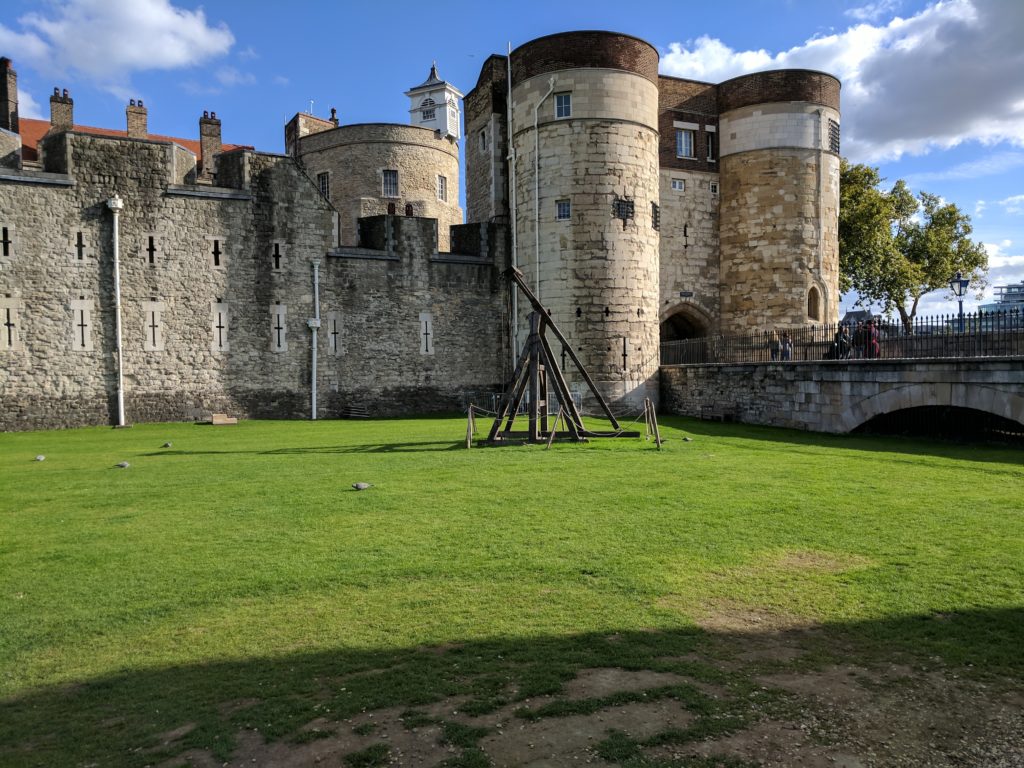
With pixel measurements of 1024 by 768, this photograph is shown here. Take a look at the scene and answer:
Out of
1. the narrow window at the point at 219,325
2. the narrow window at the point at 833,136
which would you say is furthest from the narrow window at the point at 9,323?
the narrow window at the point at 833,136

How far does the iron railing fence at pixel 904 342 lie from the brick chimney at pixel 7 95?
92.4 feet

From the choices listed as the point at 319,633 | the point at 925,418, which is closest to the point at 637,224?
the point at 925,418

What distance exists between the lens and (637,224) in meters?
24.4

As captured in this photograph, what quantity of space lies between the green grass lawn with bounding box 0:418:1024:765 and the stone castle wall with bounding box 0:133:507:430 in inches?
391

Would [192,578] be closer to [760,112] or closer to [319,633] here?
[319,633]

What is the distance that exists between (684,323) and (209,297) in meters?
18.1

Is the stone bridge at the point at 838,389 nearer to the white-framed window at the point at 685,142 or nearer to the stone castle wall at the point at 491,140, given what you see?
the stone castle wall at the point at 491,140

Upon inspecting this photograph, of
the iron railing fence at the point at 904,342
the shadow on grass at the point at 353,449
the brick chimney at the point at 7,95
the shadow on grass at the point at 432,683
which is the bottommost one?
the shadow on grass at the point at 432,683

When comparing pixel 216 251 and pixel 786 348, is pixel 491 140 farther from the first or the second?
pixel 786 348

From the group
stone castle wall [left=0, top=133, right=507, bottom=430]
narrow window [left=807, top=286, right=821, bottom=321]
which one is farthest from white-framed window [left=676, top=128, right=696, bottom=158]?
stone castle wall [left=0, top=133, right=507, bottom=430]

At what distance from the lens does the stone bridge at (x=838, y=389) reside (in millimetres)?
14227

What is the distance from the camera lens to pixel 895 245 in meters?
37.8

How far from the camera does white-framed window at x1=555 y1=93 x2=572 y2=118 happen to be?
2402 cm

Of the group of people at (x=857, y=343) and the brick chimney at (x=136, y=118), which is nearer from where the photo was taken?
the group of people at (x=857, y=343)
